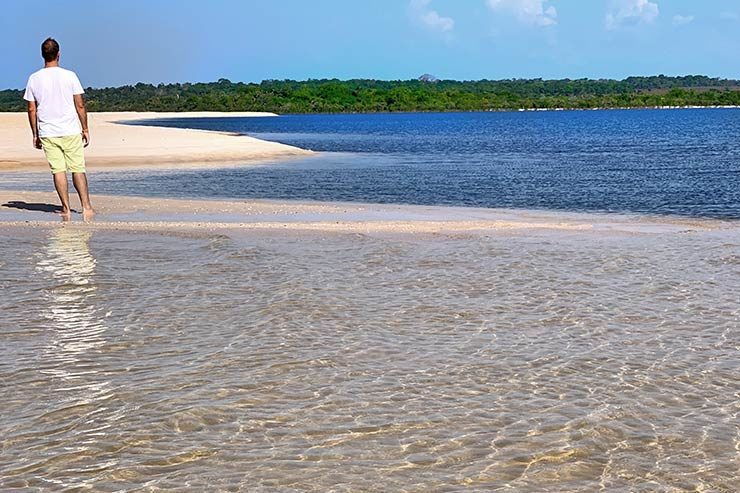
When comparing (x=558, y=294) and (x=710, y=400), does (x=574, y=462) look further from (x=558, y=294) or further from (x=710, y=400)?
(x=558, y=294)

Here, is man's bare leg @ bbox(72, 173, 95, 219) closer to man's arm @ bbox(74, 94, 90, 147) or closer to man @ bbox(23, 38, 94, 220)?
man @ bbox(23, 38, 94, 220)

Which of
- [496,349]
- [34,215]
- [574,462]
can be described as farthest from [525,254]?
[34,215]

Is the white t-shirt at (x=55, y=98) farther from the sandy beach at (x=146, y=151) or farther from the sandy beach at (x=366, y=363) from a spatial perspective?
the sandy beach at (x=146, y=151)

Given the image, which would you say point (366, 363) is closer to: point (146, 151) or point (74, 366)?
point (74, 366)

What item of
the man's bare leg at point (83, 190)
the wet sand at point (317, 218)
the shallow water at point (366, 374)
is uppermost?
the man's bare leg at point (83, 190)

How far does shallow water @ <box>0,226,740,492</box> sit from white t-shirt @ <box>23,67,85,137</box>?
11.6ft

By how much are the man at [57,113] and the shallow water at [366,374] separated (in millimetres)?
3515

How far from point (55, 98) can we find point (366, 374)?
350 inches

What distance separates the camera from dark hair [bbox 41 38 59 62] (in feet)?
42.7

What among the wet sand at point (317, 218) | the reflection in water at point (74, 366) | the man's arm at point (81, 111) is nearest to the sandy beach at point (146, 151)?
the wet sand at point (317, 218)

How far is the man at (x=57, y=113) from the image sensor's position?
13.2 m

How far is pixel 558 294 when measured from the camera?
A: 876cm

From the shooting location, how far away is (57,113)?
13.5 meters

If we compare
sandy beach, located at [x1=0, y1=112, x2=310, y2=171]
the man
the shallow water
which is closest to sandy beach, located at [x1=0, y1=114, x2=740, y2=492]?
the shallow water
